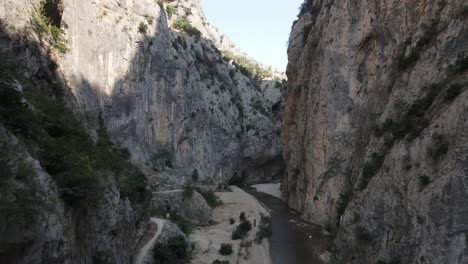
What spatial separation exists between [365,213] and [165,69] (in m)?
Answer: 42.9

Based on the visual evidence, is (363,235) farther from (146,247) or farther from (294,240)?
(146,247)

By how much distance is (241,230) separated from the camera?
123 feet

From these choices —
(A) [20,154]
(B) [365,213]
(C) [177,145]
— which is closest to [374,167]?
(B) [365,213]

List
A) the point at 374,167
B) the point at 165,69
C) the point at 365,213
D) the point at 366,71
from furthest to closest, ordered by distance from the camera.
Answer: the point at 165,69 < the point at 366,71 < the point at 374,167 < the point at 365,213

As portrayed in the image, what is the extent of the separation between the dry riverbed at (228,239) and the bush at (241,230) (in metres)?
0.45

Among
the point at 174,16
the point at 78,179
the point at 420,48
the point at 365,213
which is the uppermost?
the point at 174,16

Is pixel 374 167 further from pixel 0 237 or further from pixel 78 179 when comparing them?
pixel 0 237

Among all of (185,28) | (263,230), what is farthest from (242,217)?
(185,28)

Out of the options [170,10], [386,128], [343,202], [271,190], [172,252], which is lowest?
[172,252]

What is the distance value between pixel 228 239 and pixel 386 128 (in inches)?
682

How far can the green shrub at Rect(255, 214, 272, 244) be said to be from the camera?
35.6 metres

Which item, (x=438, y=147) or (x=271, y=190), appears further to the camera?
(x=271, y=190)

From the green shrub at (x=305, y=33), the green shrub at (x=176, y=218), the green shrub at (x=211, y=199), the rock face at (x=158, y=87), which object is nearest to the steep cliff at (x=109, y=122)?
the rock face at (x=158, y=87)

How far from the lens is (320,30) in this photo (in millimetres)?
44875
